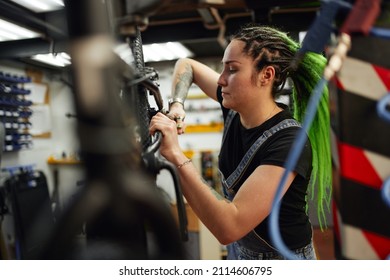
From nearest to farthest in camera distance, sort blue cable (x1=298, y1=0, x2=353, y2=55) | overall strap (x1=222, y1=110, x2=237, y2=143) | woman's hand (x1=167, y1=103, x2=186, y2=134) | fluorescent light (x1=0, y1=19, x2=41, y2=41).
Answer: blue cable (x1=298, y1=0, x2=353, y2=55) → fluorescent light (x1=0, y1=19, x2=41, y2=41) → woman's hand (x1=167, y1=103, x2=186, y2=134) → overall strap (x1=222, y1=110, x2=237, y2=143)

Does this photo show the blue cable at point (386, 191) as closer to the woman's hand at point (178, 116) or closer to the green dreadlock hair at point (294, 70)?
the green dreadlock hair at point (294, 70)

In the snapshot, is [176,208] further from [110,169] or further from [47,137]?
[47,137]

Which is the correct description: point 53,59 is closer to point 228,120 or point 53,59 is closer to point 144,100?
point 144,100

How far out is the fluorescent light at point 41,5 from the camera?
0.40 m

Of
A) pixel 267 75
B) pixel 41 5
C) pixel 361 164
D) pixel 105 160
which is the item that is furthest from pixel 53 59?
pixel 361 164

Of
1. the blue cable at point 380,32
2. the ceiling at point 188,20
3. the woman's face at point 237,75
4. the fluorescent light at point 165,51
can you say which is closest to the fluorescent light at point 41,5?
the ceiling at point 188,20

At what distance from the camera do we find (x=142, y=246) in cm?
41

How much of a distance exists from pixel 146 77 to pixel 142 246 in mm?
214

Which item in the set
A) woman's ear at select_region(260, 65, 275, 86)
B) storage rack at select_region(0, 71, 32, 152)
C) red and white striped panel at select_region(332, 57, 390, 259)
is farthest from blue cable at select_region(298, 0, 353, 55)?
storage rack at select_region(0, 71, 32, 152)

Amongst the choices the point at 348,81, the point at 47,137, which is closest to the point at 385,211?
the point at 348,81

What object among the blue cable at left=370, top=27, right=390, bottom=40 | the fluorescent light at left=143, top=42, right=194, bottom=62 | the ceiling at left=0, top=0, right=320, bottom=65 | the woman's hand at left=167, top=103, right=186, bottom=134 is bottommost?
the woman's hand at left=167, top=103, right=186, bottom=134

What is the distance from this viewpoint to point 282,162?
0.49 meters

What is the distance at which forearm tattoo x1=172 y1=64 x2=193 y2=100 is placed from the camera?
0.69 m

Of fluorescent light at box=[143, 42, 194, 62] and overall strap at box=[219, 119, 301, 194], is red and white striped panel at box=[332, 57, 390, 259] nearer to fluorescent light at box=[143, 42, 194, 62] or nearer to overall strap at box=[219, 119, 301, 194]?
overall strap at box=[219, 119, 301, 194]
